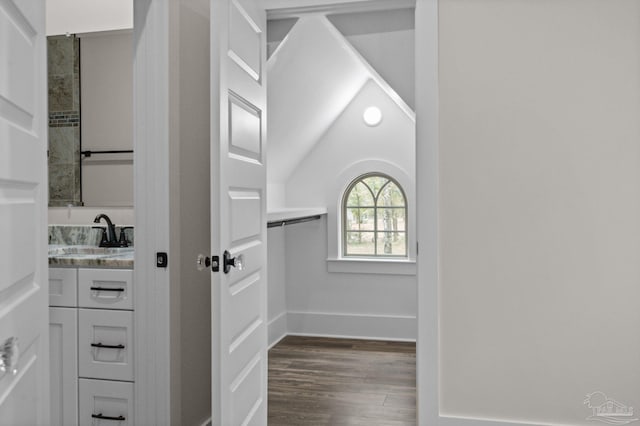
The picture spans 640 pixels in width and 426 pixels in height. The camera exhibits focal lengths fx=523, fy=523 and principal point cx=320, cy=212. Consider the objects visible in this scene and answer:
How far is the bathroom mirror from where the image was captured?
3.04m

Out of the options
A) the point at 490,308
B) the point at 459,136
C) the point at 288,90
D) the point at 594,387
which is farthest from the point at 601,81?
the point at 288,90

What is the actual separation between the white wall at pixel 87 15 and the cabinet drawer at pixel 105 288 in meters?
1.53

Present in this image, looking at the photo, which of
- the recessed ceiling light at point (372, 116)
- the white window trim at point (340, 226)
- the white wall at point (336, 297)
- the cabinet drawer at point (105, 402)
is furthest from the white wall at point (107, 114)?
the recessed ceiling light at point (372, 116)

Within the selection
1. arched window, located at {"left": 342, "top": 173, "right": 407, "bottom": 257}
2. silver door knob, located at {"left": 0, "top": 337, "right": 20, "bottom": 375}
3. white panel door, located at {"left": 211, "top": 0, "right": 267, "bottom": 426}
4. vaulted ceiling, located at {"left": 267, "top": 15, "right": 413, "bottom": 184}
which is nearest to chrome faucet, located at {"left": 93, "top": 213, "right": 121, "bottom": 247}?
white panel door, located at {"left": 211, "top": 0, "right": 267, "bottom": 426}

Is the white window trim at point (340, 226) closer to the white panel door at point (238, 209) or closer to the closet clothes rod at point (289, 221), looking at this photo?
the closet clothes rod at point (289, 221)

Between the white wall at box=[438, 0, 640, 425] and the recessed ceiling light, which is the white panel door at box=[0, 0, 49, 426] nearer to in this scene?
the white wall at box=[438, 0, 640, 425]

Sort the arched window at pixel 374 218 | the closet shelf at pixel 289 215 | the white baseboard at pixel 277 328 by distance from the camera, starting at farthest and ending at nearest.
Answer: the arched window at pixel 374 218 < the white baseboard at pixel 277 328 < the closet shelf at pixel 289 215

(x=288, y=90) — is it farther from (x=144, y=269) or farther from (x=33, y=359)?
(x=33, y=359)

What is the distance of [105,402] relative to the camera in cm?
226

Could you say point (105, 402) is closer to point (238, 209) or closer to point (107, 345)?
point (107, 345)

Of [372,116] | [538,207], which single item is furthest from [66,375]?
[372,116]

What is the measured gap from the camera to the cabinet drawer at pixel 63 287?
228 cm

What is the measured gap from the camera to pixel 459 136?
7.66 feet

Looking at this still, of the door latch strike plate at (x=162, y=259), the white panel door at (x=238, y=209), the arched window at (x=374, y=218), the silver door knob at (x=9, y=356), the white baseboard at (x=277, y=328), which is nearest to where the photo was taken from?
the silver door knob at (x=9, y=356)
